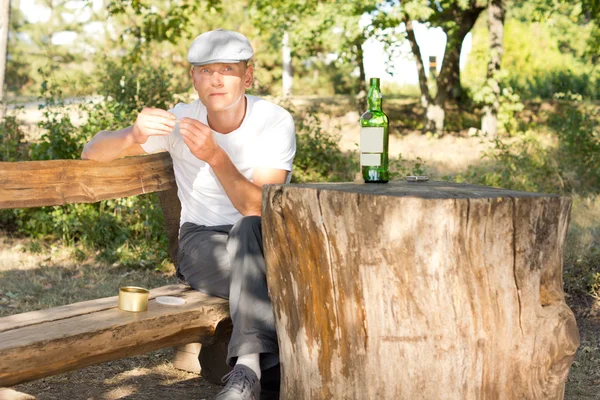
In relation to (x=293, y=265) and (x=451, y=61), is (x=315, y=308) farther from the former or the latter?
(x=451, y=61)

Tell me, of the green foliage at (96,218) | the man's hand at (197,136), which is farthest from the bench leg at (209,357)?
the green foliage at (96,218)

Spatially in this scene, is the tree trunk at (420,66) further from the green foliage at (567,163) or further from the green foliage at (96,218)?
the green foliage at (96,218)

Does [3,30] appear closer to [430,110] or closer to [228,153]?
[228,153]

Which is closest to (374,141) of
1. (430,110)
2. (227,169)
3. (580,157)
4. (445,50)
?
(227,169)

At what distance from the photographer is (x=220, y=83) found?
3.55 m

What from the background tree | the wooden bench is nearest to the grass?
the wooden bench

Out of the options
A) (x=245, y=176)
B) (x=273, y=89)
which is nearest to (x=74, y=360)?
(x=245, y=176)

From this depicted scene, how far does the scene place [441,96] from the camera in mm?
14914

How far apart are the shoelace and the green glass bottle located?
2.92 feet

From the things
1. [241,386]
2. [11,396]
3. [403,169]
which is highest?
[403,169]

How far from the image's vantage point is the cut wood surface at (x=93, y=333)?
8.96ft

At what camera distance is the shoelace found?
3012mm

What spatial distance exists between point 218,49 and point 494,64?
35.1 feet

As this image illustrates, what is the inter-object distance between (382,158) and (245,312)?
82 cm
